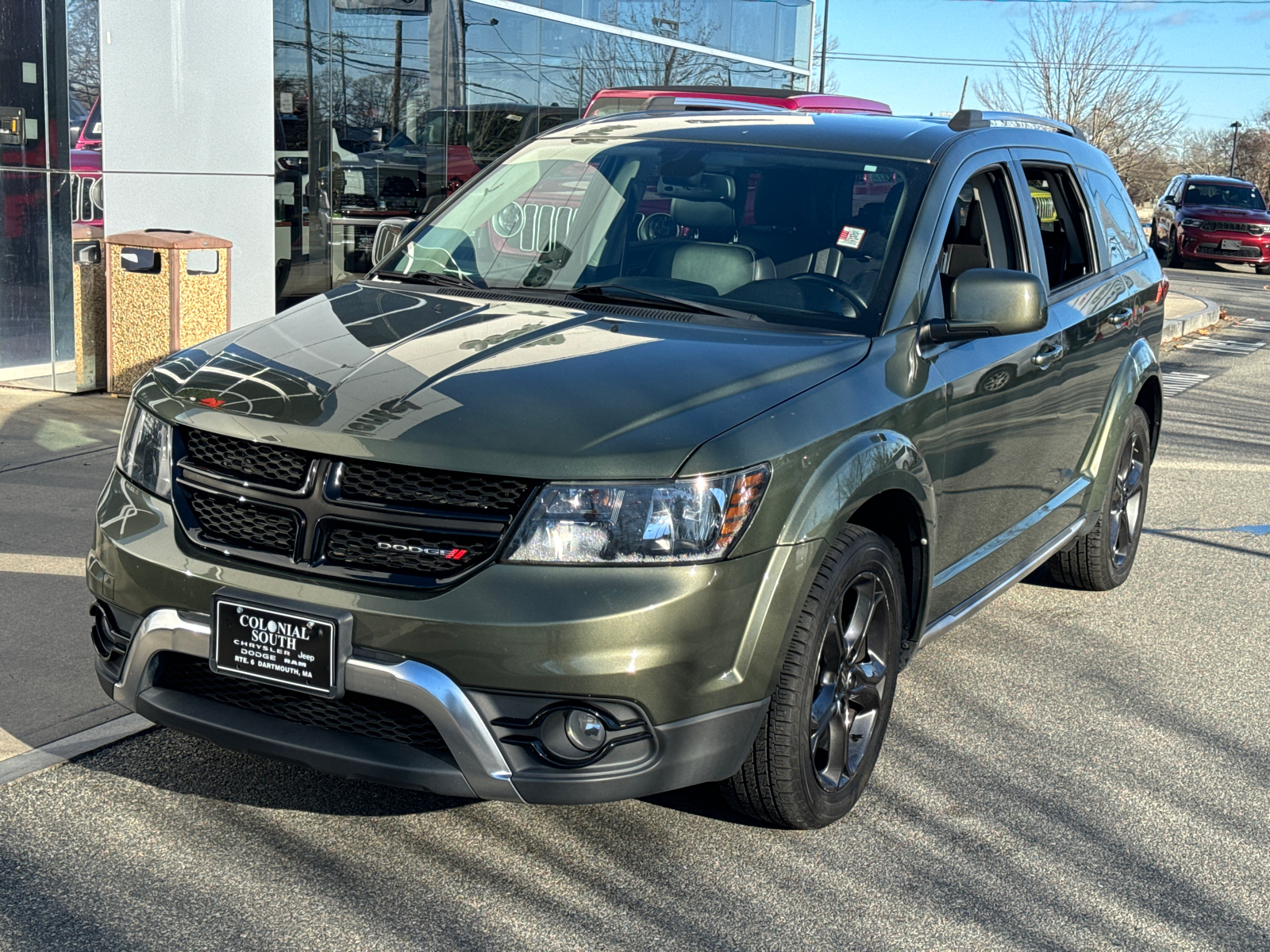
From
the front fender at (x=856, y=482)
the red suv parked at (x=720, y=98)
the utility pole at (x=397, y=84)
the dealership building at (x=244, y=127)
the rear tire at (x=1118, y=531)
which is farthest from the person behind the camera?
the utility pole at (x=397, y=84)

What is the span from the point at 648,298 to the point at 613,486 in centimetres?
121

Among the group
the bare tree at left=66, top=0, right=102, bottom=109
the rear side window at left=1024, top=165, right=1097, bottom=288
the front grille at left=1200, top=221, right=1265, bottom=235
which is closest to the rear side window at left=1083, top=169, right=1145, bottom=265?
the rear side window at left=1024, top=165, right=1097, bottom=288

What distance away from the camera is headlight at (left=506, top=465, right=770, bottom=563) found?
303 cm

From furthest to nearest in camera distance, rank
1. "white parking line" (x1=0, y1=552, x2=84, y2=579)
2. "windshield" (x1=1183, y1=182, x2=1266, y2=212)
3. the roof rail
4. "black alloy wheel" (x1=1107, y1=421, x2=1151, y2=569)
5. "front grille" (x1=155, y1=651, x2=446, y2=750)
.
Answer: "windshield" (x1=1183, y1=182, x2=1266, y2=212) < "black alloy wheel" (x1=1107, y1=421, x2=1151, y2=569) < "white parking line" (x1=0, y1=552, x2=84, y2=579) < the roof rail < "front grille" (x1=155, y1=651, x2=446, y2=750)

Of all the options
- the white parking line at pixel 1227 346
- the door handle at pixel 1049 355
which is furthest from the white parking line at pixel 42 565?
the white parking line at pixel 1227 346

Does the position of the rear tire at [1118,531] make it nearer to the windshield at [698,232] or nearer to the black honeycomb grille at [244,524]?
the windshield at [698,232]

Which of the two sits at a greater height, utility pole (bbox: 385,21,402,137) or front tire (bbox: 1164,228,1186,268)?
utility pole (bbox: 385,21,402,137)

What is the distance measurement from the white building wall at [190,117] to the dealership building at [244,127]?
1 cm

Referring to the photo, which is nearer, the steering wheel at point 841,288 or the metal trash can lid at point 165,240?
the steering wheel at point 841,288

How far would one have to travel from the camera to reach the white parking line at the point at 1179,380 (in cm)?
1216

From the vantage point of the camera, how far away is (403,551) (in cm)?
310

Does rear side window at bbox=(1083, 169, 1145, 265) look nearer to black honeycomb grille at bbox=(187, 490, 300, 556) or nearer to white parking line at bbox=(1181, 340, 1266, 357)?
black honeycomb grille at bbox=(187, 490, 300, 556)

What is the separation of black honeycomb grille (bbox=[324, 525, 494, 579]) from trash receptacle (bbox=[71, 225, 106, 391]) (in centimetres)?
671

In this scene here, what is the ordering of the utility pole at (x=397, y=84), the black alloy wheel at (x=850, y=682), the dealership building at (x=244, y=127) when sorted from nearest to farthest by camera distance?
1. the black alloy wheel at (x=850, y=682)
2. the dealership building at (x=244, y=127)
3. the utility pole at (x=397, y=84)
